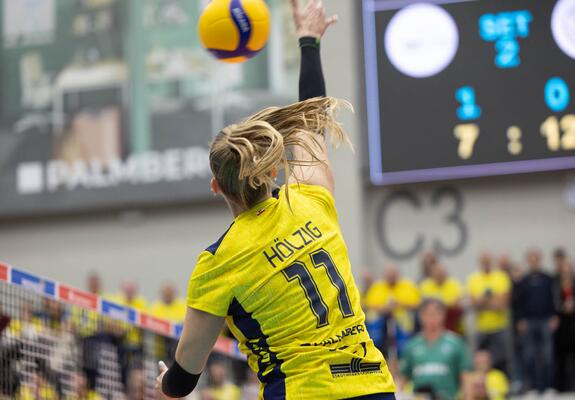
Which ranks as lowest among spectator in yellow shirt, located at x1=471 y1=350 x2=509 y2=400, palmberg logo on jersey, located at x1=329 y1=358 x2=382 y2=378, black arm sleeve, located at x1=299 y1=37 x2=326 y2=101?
spectator in yellow shirt, located at x1=471 y1=350 x2=509 y2=400

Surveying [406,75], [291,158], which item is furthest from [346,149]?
[291,158]

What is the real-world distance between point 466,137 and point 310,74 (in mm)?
10894

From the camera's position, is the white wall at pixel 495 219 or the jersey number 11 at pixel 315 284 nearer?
the jersey number 11 at pixel 315 284

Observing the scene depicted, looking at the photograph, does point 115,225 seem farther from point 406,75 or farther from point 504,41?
point 504,41

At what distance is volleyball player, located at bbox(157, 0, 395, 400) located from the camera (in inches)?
152

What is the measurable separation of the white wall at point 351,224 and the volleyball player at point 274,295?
1273cm

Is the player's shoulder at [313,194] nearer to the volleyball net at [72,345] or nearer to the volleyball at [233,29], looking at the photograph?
the volleyball at [233,29]

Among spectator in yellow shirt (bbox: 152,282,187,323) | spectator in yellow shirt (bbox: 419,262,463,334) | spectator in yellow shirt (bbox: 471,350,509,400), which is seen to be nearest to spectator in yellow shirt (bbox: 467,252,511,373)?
spectator in yellow shirt (bbox: 419,262,463,334)

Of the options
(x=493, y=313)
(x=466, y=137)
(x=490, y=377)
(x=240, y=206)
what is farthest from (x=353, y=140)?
(x=240, y=206)

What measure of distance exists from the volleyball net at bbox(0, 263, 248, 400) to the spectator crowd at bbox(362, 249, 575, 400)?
389 centimetres

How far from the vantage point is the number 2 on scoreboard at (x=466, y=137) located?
15.3m

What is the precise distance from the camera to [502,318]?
14.6 meters

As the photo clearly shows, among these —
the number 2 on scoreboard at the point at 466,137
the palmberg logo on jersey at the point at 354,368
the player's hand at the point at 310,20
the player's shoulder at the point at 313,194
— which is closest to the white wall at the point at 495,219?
the number 2 on scoreboard at the point at 466,137

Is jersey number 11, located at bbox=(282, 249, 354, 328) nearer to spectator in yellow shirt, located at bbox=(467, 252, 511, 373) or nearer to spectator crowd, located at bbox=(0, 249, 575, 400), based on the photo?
spectator crowd, located at bbox=(0, 249, 575, 400)
